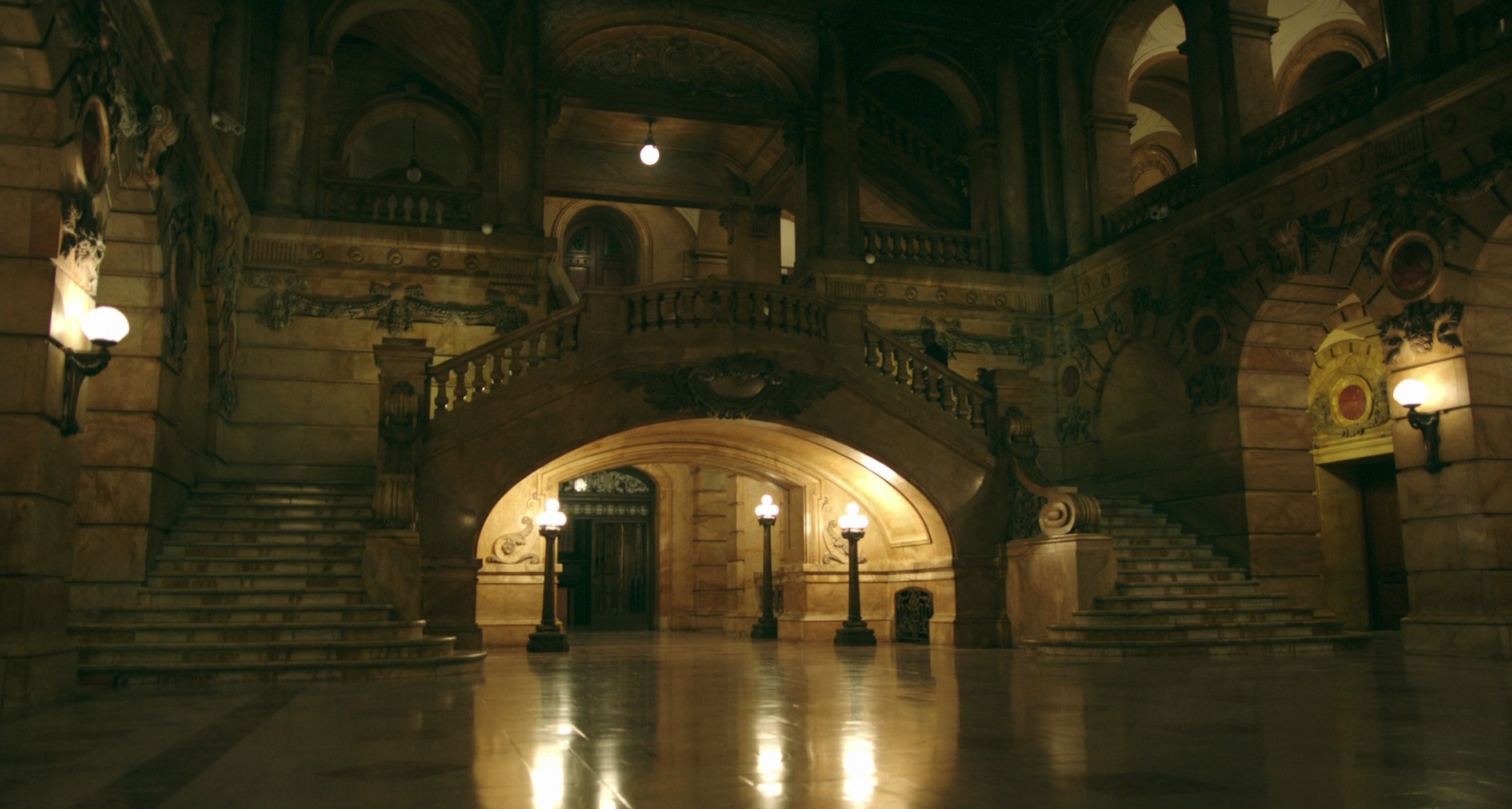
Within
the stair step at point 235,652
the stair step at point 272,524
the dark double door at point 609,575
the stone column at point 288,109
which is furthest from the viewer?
the dark double door at point 609,575

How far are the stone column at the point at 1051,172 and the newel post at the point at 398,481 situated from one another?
1175cm

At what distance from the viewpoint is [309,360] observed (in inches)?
684

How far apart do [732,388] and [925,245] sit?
23.8 feet

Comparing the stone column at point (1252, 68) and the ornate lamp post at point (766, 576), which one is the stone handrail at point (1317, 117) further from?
the ornate lamp post at point (766, 576)

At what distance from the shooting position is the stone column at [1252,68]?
1684 cm

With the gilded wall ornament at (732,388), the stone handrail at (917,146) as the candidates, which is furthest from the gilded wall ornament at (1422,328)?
the stone handrail at (917,146)

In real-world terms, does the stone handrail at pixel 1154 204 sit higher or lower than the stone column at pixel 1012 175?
lower

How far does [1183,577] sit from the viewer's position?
15.0m

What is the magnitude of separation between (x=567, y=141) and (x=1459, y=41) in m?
16.1

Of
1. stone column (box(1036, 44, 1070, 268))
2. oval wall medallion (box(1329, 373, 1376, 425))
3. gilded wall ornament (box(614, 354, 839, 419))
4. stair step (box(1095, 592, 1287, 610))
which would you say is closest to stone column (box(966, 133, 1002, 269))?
stone column (box(1036, 44, 1070, 268))

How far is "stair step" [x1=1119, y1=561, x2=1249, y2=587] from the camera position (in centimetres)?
1462

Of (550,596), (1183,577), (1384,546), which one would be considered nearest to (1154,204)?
(1183,577)

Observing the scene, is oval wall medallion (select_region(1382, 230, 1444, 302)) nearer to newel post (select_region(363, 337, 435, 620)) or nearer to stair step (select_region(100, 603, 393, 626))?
newel post (select_region(363, 337, 435, 620))

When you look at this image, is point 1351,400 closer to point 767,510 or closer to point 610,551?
point 767,510
